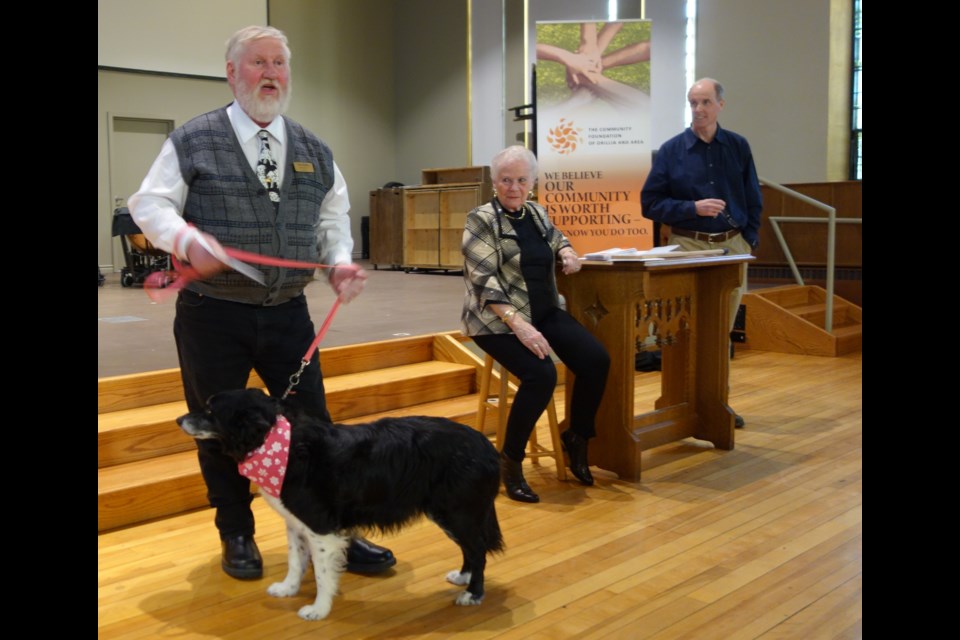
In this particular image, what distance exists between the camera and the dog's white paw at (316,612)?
2.55 meters

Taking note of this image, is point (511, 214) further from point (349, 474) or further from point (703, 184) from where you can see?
point (349, 474)

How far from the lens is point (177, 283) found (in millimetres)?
2426

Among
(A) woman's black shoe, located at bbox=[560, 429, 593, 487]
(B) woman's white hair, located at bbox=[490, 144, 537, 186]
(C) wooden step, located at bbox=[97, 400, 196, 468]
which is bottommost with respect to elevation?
(A) woman's black shoe, located at bbox=[560, 429, 593, 487]

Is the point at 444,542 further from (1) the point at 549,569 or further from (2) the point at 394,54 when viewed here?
(2) the point at 394,54

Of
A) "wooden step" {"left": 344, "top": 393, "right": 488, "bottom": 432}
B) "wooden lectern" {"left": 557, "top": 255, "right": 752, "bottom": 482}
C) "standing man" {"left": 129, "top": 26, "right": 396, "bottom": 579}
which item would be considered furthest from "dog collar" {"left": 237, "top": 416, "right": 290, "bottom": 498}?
"wooden step" {"left": 344, "top": 393, "right": 488, "bottom": 432}

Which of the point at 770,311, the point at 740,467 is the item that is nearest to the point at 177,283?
the point at 740,467

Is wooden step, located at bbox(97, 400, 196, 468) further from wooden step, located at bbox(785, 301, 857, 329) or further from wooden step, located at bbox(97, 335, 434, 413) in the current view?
wooden step, located at bbox(785, 301, 857, 329)

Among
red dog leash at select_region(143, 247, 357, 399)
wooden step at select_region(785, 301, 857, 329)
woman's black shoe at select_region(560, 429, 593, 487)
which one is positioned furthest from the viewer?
wooden step at select_region(785, 301, 857, 329)

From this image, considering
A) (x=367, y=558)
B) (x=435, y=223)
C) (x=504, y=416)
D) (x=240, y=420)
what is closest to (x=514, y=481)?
(x=504, y=416)

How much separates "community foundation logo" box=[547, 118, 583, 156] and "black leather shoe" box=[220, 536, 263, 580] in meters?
2.61

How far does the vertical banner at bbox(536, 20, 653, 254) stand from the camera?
4.68 metres

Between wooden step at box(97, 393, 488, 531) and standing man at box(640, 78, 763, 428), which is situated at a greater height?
standing man at box(640, 78, 763, 428)

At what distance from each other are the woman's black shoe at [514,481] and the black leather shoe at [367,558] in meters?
0.79

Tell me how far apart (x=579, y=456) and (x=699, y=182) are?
5.12 ft
